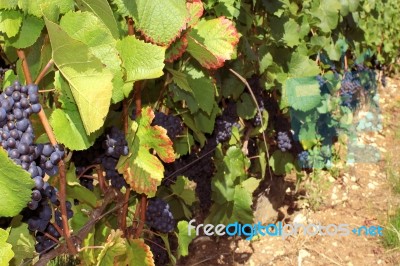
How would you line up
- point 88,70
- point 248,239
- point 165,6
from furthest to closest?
1. point 248,239
2. point 165,6
3. point 88,70

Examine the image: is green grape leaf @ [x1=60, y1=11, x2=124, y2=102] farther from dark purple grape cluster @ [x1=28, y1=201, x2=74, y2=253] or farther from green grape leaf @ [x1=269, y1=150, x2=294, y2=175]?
green grape leaf @ [x1=269, y1=150, x2=294, y2=175]

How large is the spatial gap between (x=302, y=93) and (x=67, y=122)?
7.74ft

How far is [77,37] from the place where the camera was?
4.29 feet

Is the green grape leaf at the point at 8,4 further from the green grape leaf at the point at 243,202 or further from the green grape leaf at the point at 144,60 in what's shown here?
the green grape leaf at the point at 243,202

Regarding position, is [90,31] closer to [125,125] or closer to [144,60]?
[144,60]

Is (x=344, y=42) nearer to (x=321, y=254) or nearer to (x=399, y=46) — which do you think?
(x=321, y=254)

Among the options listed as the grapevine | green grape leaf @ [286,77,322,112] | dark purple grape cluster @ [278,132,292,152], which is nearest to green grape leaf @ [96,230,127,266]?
the grapevine

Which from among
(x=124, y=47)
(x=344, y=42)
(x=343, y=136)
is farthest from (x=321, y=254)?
(x=124, y=47)

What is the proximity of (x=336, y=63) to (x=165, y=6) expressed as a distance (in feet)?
12.7

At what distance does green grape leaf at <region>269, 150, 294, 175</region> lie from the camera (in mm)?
3742

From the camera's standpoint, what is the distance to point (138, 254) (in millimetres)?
1821

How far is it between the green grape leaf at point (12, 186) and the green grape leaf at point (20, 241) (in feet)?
1.13

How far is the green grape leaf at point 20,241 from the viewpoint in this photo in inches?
59.6

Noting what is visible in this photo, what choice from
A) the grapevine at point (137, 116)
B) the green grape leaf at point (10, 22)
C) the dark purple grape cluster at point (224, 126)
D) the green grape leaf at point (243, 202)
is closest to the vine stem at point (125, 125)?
the grapevine at point (137, 116)
